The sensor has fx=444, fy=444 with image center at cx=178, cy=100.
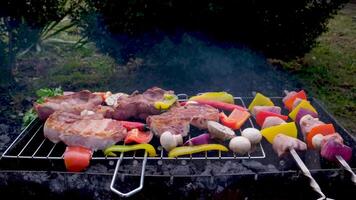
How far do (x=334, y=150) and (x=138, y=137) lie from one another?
4.53ft

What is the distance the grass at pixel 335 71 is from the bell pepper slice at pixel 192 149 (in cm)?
257

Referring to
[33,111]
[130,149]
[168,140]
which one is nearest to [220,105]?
[168,140]

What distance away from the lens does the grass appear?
5.84 meters

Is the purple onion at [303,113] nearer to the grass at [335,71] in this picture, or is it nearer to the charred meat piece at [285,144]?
the charred meat piece at [285,144]

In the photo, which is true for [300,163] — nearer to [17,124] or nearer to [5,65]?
[17,124]

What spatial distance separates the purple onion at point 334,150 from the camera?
9.80 ft

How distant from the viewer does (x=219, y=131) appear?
326cm

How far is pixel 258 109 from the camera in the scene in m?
3.75

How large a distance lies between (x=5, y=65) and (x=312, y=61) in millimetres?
4819

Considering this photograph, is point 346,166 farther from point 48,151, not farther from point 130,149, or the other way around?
point 48,151

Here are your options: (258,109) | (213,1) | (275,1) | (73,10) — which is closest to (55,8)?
(73,10)

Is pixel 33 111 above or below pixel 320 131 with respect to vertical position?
below

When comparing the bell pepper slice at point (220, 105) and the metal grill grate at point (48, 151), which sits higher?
the bell pepper slice at point (220, 105)

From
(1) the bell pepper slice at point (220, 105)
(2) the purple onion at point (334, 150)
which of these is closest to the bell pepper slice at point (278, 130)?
(2) the purple onion at point (334, 150)
